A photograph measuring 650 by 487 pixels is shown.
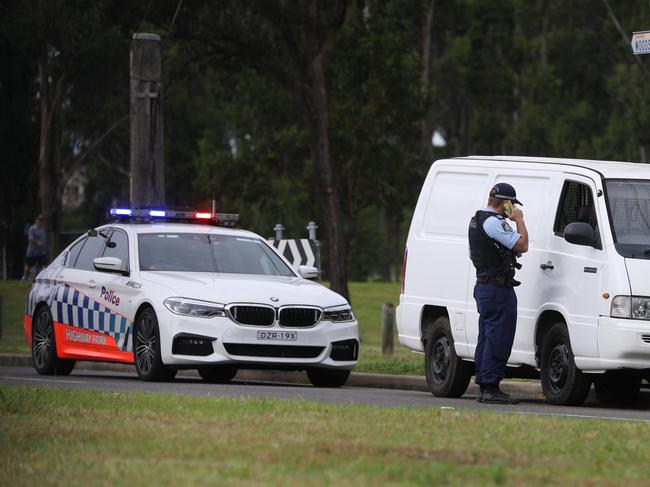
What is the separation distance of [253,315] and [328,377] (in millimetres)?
1422

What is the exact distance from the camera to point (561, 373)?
13.8 meters

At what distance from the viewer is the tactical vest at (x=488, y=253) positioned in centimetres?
1346

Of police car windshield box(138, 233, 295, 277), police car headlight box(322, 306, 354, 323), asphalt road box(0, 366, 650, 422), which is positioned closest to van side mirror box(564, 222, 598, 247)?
asphalt road box(0, 366, 650, 422)

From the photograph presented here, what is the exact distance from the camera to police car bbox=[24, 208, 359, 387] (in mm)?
14789

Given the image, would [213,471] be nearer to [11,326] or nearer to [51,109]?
[11,326]

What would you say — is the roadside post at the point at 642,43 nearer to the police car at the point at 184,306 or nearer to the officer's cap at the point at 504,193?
the officer's cap at the point at 504,193

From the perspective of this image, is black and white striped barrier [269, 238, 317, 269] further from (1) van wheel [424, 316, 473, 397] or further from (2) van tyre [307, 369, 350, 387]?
(1) van wheel [424, 316, 473, 397]

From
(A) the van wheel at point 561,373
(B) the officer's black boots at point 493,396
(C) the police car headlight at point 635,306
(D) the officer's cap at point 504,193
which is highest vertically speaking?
(D) the officer's cap at point 504,193

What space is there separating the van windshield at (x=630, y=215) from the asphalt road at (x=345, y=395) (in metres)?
1.34

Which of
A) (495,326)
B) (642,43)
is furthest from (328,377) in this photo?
(642,43)

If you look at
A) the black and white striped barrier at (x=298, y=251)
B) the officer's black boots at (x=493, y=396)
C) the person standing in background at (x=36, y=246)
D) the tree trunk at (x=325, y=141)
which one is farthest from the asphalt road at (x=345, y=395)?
the person standing in background at (x=36, y=246)

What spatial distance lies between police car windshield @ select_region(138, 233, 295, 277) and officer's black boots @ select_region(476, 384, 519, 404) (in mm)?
3240

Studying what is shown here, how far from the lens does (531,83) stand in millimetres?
64938

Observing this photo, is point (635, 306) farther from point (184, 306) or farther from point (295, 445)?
point (295, 445)
